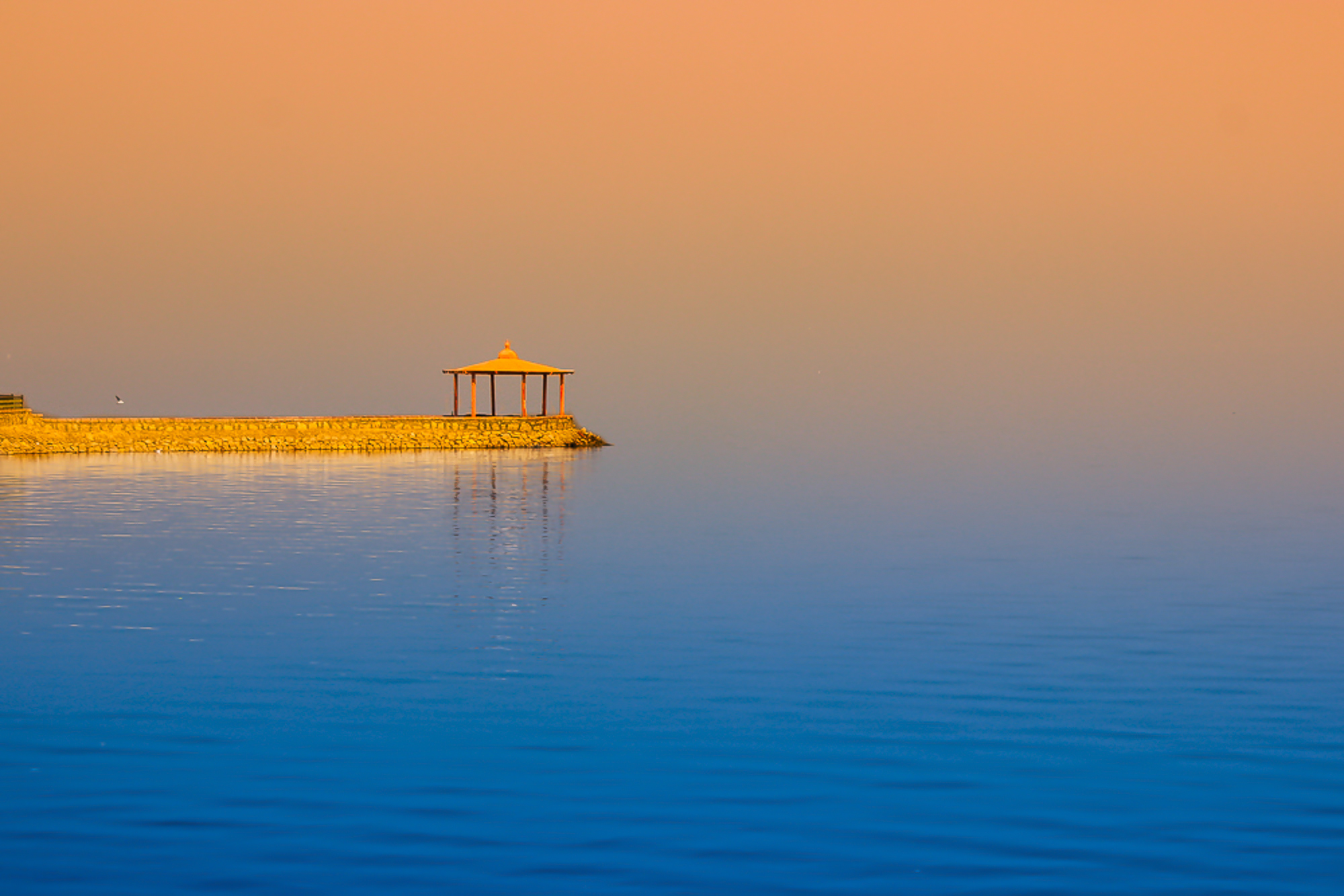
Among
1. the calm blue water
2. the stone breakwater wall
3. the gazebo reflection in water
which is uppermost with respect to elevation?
the stone breakwater wall

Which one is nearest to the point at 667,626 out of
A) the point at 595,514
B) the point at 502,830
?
the point at 502,830

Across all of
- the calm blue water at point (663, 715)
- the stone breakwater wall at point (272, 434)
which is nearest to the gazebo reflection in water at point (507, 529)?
the calm blue water at point (663, 715)

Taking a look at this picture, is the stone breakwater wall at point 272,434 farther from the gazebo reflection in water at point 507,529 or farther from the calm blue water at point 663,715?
the calm blue water at point 663,715

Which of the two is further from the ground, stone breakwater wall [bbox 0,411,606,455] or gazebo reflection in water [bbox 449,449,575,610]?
stone breakwater wall [bbox 0,411,606,455]

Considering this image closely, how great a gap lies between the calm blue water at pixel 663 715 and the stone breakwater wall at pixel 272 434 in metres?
35.6

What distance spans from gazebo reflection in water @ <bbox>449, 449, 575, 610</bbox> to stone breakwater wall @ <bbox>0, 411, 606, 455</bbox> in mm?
10921

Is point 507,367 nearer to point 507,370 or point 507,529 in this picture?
point 507,370

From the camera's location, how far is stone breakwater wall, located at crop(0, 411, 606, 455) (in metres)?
63.5

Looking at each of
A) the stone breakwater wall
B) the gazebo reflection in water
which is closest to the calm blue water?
the gazebo reflection in water

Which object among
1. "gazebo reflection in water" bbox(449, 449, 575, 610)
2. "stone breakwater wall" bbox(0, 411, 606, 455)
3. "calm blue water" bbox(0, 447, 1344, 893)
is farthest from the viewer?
"stone breakwater wall" bbox(0, 411, 606, 455)

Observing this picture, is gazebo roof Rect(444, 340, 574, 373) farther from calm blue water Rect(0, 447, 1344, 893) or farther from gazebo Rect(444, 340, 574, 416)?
calm blue water Rect(0, 447, 1344, 893)

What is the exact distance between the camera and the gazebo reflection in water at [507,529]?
23.5m

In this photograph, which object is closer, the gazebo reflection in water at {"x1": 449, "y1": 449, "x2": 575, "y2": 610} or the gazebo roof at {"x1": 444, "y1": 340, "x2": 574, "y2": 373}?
the gazebo reflection in water at {"x1": 449, "y1": 449, "x2": 575, "y2": 610}

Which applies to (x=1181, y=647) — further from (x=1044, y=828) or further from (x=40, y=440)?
(x=40, y=440)
